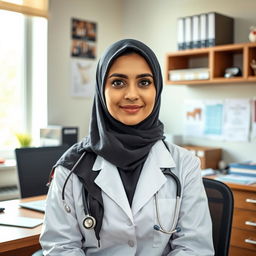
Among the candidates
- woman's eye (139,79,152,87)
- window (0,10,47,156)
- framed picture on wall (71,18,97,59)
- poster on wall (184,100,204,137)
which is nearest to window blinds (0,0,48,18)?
window (0,10,47,156)

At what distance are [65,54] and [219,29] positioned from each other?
1.36 metres

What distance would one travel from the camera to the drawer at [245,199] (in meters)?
2.80

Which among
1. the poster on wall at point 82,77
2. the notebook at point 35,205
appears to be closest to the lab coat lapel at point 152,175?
the notebook at point 35,205

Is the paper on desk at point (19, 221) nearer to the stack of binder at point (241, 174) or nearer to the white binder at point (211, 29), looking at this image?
the stack of binder at point (241, 174)

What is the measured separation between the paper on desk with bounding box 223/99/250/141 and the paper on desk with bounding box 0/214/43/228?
→ 6.71ft

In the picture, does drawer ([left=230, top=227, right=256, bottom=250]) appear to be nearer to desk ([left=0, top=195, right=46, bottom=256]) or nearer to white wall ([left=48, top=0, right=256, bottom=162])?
white wall ([left=48, top=0, right=256, bottom=162])

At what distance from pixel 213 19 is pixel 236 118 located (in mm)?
800

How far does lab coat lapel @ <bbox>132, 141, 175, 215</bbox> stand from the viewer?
144 cm

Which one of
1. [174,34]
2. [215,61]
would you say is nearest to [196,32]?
[215,61]

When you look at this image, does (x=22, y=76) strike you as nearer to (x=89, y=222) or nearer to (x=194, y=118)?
(x=194, y=118)

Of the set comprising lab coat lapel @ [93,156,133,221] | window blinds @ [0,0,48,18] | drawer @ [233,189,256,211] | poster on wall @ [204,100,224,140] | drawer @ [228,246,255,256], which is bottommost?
drawer @ [228,246,255,256]

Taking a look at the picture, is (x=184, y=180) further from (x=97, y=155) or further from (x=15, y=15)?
(x=15, y=15)

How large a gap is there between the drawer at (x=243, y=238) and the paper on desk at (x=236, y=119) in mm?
872

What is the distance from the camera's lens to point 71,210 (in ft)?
4.76
